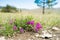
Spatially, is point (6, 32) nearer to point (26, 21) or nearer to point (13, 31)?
point (13, 31)

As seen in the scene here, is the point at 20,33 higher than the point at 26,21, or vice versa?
the point at 26,21

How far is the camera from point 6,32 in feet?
13.2

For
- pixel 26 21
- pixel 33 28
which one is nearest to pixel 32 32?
pixel 33 28

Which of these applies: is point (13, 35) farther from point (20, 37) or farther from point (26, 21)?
point (26, 21)

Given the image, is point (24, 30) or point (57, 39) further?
point (24, 30)

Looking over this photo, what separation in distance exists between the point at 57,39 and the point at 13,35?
3.99 feet

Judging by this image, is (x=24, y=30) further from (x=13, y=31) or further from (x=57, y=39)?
(x=57, y=39)

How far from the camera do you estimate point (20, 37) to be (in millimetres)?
4020

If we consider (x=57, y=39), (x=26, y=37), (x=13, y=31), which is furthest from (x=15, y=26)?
(x=57, y=39)

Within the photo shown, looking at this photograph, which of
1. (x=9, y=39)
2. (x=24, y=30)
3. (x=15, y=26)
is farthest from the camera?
(x=24, y=30)

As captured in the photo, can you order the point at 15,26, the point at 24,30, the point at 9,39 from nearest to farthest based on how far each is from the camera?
the point at 9,39 → the point at 15,26 → the point at 24,30

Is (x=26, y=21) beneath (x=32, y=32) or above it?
above

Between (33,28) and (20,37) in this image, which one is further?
(33,28)

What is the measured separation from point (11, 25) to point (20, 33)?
349mm
